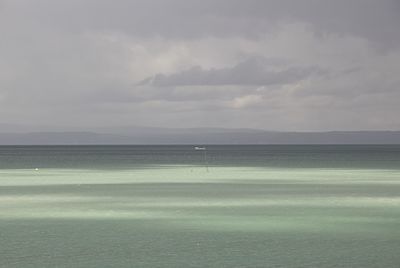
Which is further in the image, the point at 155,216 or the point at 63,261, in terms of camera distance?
the point at 155,216

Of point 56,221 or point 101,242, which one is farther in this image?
point 56,221

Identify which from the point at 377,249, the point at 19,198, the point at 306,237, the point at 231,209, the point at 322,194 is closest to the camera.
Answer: the point at 377,249

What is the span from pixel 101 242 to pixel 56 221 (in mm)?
4706

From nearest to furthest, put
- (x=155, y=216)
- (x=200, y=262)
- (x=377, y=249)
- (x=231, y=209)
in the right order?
(x=200, y=262) → (x=377, y=249) → (x=155, y=216) → (x=231, y=209)

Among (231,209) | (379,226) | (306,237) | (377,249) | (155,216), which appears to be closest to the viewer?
(377,249)

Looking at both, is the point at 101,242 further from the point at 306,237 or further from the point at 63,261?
the point at 306,237

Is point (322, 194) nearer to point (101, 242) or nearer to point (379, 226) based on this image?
point (379, 226)

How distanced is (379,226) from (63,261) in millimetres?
9347

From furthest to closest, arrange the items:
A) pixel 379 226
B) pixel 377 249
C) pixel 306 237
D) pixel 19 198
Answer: pixel 19 198 → pixel 379 226 → pixel 306 237 → pixel 377 249

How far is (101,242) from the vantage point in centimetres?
1678

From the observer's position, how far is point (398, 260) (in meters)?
14.4

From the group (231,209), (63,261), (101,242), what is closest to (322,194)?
(231,209)

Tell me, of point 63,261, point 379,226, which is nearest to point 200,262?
point 63,261

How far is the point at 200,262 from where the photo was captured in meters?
14.3
